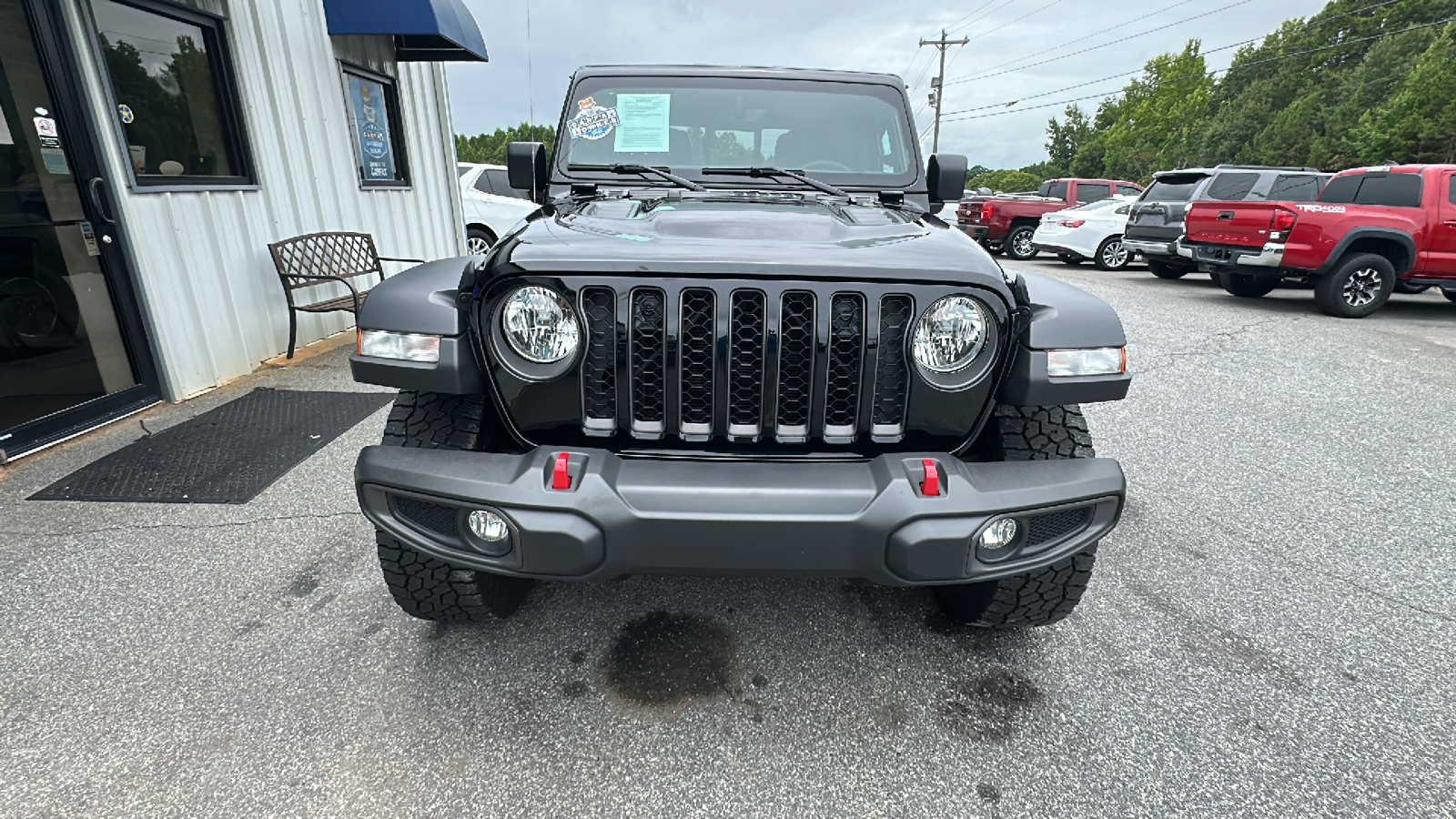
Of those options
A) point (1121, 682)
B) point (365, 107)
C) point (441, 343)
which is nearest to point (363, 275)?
point (365, 107)

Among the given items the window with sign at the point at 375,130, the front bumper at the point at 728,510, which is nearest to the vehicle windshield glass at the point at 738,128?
the front bumper at the point at 728,510

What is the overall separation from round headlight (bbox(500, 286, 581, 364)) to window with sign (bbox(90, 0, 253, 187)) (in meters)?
3.91

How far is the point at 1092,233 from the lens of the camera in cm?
1184

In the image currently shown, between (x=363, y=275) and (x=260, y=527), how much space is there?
14.2 feet

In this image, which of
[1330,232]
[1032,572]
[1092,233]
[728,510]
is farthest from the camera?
[1092,233]

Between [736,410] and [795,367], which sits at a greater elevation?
[795,367]

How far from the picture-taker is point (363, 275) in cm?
652

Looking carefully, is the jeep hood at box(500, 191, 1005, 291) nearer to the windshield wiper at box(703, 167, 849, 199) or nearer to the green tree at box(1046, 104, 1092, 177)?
the windshield wiper at box(703, 167, 849, 199)

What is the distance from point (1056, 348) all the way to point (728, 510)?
88 centimetres

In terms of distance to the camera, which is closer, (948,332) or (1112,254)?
(948,332)

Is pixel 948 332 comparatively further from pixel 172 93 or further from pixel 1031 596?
pixel 172 93

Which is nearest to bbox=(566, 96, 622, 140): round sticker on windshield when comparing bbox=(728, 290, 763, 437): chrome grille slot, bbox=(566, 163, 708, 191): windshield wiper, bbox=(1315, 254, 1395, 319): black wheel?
bbox=(566, 163, 708, 191): windshield wiper

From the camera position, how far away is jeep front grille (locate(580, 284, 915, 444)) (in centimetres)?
159

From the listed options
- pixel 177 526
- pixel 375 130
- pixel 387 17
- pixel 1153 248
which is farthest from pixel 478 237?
pixel 1153 248
